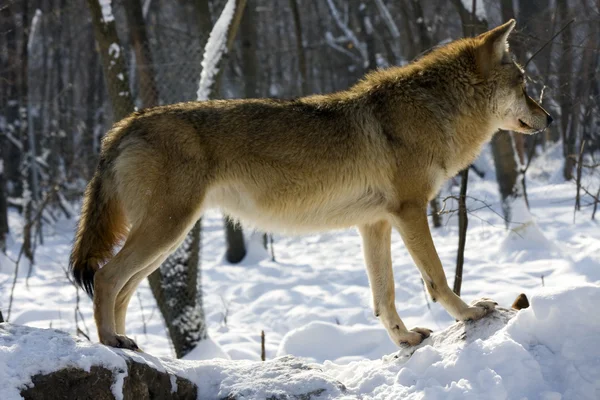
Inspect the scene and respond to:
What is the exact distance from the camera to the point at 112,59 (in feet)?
22.8

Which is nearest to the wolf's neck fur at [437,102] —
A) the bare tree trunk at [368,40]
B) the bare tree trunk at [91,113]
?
the bare tree trunk at [368,40]

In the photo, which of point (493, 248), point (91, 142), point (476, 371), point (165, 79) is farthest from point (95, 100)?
point (476, 371)

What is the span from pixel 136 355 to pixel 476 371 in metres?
1.66

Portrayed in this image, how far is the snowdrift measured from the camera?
9.62 ft

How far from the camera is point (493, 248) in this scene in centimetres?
1002

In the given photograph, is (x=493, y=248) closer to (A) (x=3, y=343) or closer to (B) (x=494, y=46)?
(B) (x=494, y=46)

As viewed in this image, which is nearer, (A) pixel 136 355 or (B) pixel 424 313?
(A) pixel 136 355

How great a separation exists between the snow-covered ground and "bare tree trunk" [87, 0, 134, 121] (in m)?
1.84

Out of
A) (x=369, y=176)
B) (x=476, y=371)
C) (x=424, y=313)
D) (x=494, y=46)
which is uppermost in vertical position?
(x=494, y=46)

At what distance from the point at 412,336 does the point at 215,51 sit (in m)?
4.13

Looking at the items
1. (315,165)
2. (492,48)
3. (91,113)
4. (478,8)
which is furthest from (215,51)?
(91,113)

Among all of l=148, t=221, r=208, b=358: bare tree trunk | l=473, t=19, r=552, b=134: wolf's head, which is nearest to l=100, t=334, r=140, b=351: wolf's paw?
l=473, t=19, r=552, b=134: wolf's head

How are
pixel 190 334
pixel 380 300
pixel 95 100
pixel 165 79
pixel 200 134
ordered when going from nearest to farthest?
pixel 200 134 → pixel 380 300 → pixel 190 334 → pixel 165 79 → pixel 95 100

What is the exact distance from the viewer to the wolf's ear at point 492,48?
4.60m
